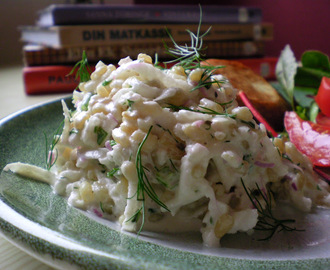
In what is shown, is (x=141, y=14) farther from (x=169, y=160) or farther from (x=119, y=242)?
(x=119, y=242)

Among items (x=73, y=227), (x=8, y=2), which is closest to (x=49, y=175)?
(x=73, y=227)

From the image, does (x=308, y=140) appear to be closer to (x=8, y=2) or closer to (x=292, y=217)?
(x=292, y=217)

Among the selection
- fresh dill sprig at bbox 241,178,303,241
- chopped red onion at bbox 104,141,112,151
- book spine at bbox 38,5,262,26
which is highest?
chopped red onion at bbox 104,141,112,151

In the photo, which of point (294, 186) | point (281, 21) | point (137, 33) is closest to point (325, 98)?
point (294, 186)

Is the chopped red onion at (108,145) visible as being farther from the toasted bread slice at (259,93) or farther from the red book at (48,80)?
the red book at (48,80)

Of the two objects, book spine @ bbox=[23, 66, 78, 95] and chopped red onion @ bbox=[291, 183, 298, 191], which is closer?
chopped red onion @ bbox=[291, 183, 298, 191]

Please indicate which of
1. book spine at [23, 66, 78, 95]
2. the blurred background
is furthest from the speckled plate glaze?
the blurred background

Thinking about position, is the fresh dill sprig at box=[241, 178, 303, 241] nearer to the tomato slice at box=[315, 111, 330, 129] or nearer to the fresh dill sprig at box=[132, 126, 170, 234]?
the fresh dill sprig at box=[132, 126, 170, 234]
